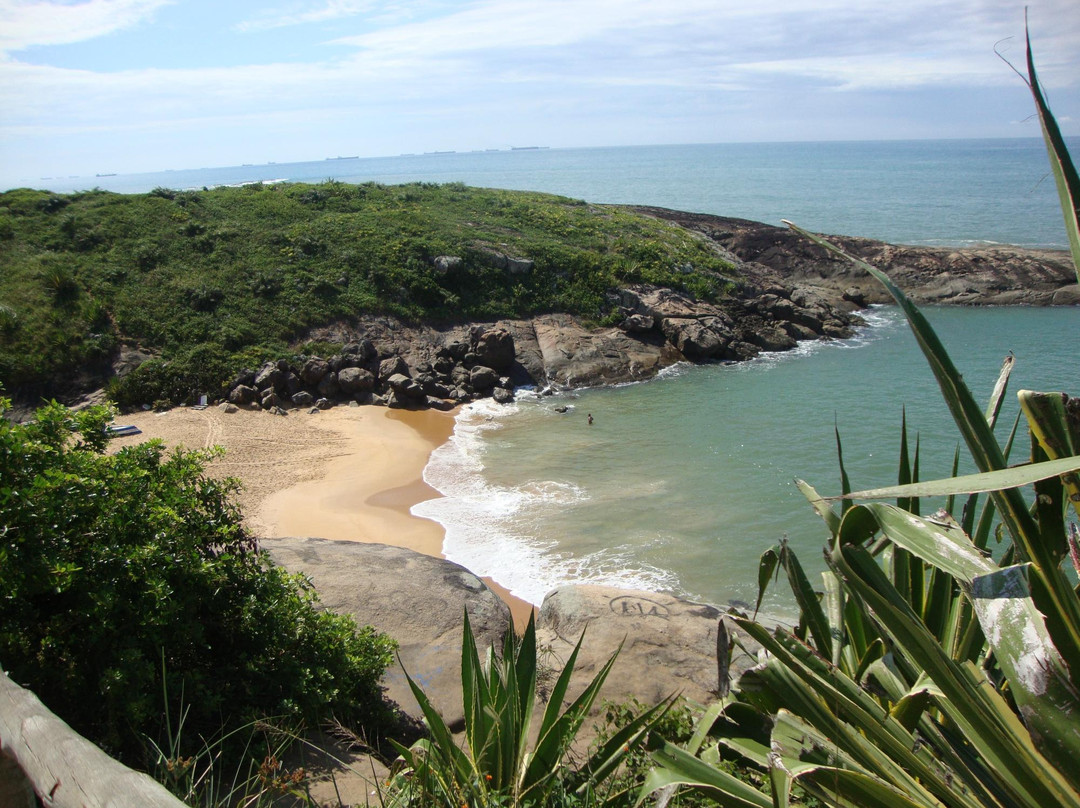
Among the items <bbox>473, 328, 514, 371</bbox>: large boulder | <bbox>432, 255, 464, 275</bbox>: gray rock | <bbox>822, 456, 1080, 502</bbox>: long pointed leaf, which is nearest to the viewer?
<bbox>822, 456, 1080, 502</bbox>: long pointed leaf

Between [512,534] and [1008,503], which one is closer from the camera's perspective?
[1008,503]

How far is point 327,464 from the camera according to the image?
55.4 feet

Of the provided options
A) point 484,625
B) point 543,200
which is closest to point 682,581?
point 484,625

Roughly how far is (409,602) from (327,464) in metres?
10.2

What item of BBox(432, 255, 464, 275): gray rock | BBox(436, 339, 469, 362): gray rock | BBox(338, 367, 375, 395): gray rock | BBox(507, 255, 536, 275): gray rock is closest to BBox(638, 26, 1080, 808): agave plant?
BBox(338, 367, 375, 395): gray rock

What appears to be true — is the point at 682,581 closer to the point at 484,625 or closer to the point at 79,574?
the point at 484,625

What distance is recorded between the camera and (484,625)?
7.27m

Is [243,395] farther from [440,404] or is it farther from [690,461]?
[690,461]

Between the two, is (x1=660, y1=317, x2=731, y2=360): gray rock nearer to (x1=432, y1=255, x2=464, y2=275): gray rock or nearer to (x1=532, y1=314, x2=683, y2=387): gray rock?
(x1=532, y1=314, x2=683, y2=387): gray rock

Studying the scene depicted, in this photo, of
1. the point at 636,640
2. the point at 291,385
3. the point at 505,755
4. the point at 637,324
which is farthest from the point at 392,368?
the point at 505,755

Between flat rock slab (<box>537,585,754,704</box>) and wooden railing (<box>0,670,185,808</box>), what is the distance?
4279 mm

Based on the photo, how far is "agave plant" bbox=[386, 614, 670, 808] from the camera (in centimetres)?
312

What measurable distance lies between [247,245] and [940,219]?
53.9 meters

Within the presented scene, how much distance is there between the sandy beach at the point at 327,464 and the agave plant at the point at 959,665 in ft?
27.5
